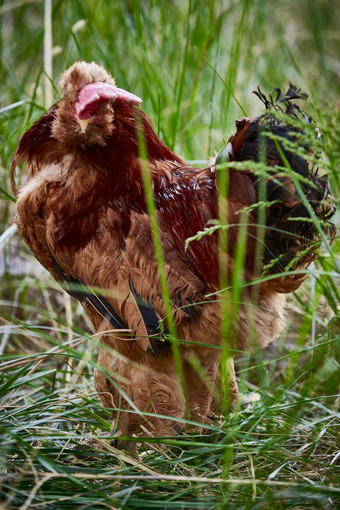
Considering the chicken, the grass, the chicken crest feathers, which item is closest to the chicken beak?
the chicken

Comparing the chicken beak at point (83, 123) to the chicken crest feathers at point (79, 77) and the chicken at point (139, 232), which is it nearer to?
the chicken at point (139, 232)

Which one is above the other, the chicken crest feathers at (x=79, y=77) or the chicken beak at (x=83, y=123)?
the chicken crest feathers at (x=79, y=77)

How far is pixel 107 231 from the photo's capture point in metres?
1.93

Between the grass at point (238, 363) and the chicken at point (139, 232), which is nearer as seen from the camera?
the grass at point (238, 363)

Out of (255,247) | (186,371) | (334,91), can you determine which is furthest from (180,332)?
(334,91)

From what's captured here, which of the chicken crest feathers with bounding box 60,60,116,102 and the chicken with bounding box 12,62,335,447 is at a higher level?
the chicken crest feathers with bounding box 60,60,116,102

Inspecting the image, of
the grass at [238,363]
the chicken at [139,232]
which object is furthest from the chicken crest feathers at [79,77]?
the grass at [238,363]

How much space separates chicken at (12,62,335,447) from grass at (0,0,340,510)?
6.3 inches

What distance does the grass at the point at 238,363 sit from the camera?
152 centimetres

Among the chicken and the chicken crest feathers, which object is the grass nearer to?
the chicken

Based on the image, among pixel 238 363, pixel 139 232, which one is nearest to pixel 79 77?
pixel 139 232

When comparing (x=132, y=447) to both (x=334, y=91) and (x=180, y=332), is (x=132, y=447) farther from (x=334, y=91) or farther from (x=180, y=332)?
(x=334, y=91)

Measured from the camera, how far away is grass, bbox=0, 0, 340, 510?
1.52 meters

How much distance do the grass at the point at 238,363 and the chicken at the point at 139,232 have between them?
16cm
